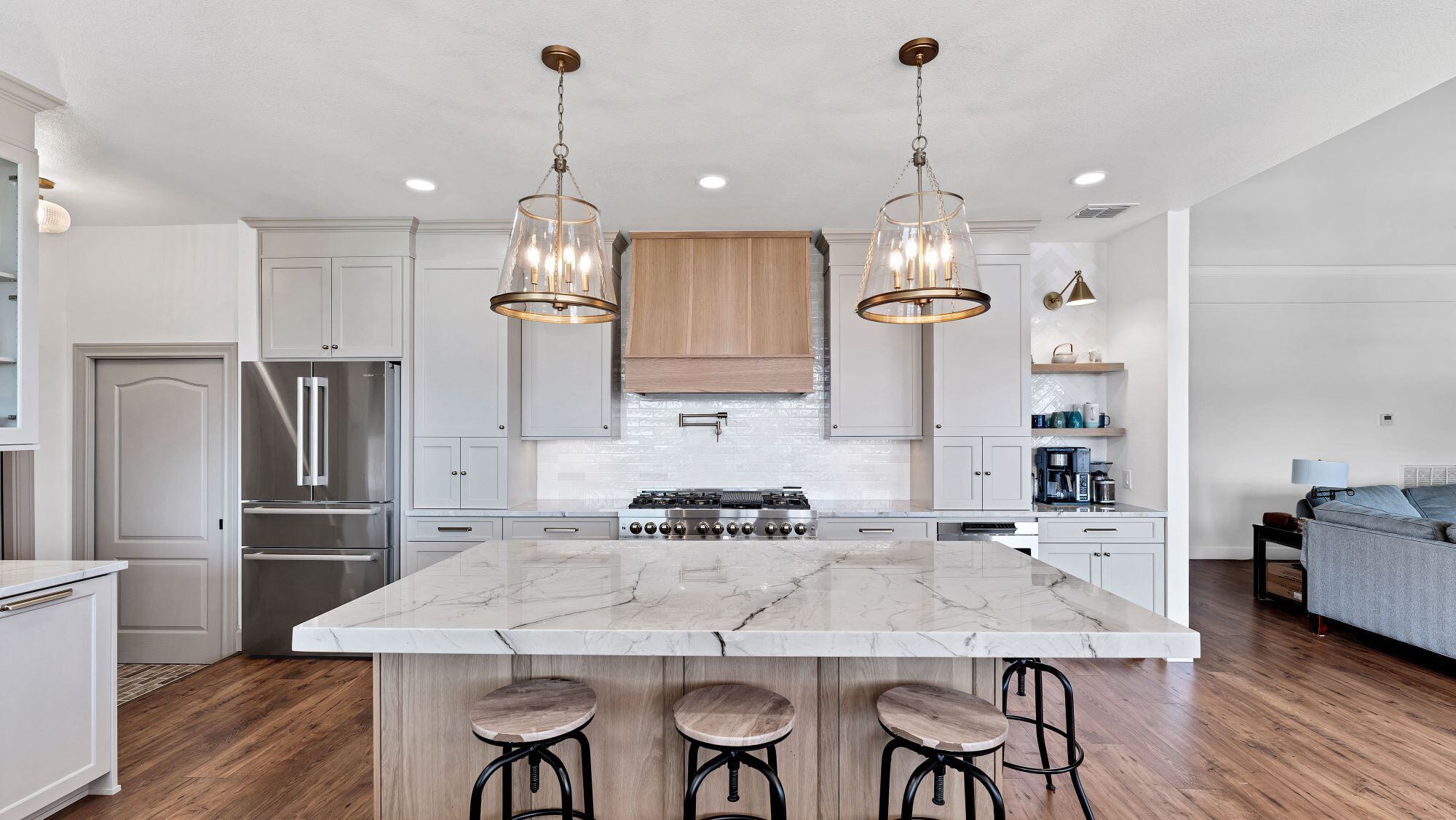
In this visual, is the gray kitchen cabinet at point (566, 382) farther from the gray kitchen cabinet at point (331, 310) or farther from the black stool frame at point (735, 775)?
the black stool frame at point (735, 775)

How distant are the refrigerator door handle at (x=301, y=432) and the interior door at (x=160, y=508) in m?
0.60

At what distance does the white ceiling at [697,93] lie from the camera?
6.71 ft

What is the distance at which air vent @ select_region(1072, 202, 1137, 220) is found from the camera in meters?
3.81

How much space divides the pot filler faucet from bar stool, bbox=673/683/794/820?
2869mm

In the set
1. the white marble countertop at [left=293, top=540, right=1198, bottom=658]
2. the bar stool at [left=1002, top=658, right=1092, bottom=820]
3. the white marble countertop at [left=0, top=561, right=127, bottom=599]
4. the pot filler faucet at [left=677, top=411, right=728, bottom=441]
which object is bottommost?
the bar stool at [left=1002, top=658, right=1092, bottom=820]

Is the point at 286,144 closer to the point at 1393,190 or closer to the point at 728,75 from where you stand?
the point at 728,75

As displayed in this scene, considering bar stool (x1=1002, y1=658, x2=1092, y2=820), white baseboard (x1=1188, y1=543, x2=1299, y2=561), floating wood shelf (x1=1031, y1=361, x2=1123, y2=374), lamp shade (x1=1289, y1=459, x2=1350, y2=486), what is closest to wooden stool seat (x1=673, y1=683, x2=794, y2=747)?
bar stool (x1=1002, y1=658, x2=1092, y2=820)

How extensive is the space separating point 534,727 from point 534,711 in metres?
0.08

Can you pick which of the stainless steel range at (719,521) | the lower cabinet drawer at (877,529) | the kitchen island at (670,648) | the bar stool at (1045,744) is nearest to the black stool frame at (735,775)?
the kitchen island at (670,648)

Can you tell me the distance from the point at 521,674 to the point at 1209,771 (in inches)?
109

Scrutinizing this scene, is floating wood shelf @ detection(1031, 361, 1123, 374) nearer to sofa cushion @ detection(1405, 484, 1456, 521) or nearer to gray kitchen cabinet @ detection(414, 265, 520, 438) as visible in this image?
gray kitchen cabinet @ detection(414, 265, 520, 438)

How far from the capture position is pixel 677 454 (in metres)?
4.57

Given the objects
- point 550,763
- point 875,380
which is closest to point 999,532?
point 875,380

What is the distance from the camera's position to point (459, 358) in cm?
409
